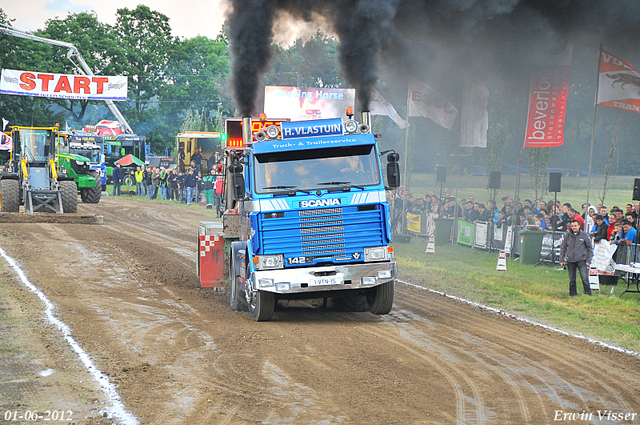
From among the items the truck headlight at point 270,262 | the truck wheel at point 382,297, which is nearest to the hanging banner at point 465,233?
the truck wheel at point 382,297

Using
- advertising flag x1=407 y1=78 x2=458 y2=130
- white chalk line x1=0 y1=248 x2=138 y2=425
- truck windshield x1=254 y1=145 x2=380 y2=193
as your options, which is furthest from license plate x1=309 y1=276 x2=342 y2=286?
advertising flag x1=407 y1=78 x2=458 y2=130

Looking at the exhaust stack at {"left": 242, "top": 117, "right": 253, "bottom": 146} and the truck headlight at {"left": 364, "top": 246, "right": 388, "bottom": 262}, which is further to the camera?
the exhaust stack at {"left": 242, "top": 117, "right": 253, "bottom": 146}

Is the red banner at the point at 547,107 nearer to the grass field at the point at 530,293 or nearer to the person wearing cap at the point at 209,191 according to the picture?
the grass field at the point at 530,293

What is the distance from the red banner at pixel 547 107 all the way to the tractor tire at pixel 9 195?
17713mm

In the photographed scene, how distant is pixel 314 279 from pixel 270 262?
0.71 metres

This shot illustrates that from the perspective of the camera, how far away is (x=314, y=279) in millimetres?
10211

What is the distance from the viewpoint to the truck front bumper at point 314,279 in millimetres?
10188

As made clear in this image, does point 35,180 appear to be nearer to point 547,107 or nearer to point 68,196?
point 68,196

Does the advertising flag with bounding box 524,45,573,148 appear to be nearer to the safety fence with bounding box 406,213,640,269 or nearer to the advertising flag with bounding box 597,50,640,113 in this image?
the safety fence with bounding box 406,213,640,269

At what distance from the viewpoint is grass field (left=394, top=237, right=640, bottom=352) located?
11219mm

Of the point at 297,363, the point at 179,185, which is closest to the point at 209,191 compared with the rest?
the point at 179,185

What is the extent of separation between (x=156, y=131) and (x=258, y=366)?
69.8 meters

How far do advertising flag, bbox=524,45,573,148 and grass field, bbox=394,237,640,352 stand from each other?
12.6 ft

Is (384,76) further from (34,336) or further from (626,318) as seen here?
(34,336)
